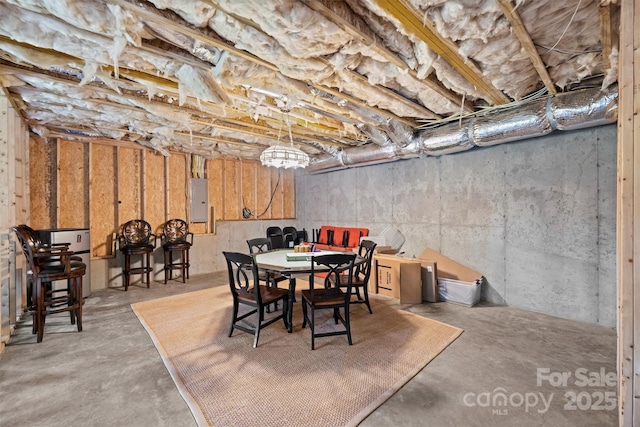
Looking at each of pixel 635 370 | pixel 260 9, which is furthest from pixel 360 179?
pixel 635 370

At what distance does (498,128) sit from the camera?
Answer: 132 inches

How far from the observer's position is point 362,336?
2842 millimetres

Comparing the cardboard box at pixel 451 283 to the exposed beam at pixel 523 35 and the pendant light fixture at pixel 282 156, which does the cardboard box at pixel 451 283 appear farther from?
the exposed beam at pixel 523 35

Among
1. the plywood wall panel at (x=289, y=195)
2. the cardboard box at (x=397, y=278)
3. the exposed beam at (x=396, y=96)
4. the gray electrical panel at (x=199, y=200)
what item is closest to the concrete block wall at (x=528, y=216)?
the cardboard box at (x=397, y=278)

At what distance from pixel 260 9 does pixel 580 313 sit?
14.4 ft

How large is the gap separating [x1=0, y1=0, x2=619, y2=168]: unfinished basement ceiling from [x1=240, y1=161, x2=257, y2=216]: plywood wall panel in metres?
2.89

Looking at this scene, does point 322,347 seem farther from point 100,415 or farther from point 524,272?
point 524,272

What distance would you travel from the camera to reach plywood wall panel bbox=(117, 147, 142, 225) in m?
4.95

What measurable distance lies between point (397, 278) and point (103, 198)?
5.07m

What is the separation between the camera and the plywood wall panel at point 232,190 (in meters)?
6.32

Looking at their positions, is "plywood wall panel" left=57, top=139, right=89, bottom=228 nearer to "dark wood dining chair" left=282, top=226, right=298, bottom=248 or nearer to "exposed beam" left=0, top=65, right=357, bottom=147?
"exposed beam" left=0, top=65, right=357, bottom=147

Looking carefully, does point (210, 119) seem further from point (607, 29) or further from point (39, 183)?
point (607, 29)

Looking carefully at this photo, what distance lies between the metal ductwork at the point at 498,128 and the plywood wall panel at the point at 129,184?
397cm

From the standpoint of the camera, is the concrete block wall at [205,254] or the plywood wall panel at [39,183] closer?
the plywood wall panel at [39,183]
